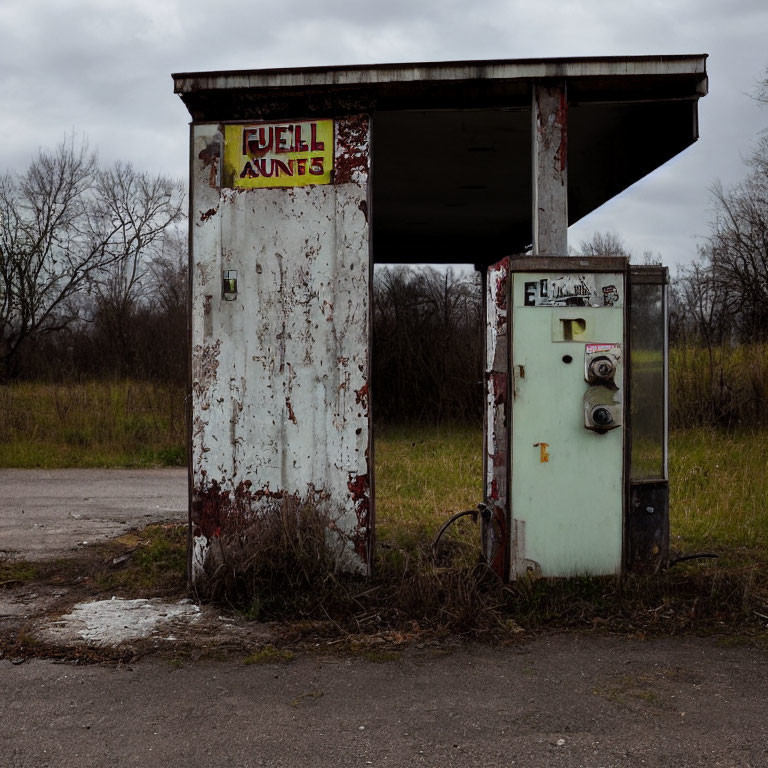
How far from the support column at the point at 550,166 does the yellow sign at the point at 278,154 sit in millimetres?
1384

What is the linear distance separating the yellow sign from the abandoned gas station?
0.01m

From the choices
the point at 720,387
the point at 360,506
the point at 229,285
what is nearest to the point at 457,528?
the point at 360,506

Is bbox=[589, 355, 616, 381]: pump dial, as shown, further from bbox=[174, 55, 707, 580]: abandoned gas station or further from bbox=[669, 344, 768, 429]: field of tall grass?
bbox=[669, 344, 768, 429]: field of tall grass

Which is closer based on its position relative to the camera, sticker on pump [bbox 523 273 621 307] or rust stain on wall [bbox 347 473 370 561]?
sticker on pump [bbox 523 273 621 307]

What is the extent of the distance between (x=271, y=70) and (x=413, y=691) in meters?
3.83

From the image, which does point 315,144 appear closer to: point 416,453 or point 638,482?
point 638,482

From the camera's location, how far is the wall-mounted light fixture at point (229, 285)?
16.1ft

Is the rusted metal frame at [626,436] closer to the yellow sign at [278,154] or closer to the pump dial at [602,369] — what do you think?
the pump dial at [602,369]

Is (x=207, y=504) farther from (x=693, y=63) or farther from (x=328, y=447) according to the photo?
(x=693, y=63)

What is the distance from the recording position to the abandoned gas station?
15.5 feet

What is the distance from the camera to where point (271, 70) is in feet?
16.0

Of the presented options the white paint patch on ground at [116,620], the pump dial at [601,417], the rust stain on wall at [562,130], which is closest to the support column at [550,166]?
the rust stain on wall at [562,130]

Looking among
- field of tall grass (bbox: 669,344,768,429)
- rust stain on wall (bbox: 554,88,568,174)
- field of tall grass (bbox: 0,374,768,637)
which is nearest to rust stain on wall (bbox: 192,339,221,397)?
field of tall grass (bbox: 0,374,768,637)

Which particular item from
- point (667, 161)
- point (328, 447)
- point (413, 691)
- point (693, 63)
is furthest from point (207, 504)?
point (667, 161)
